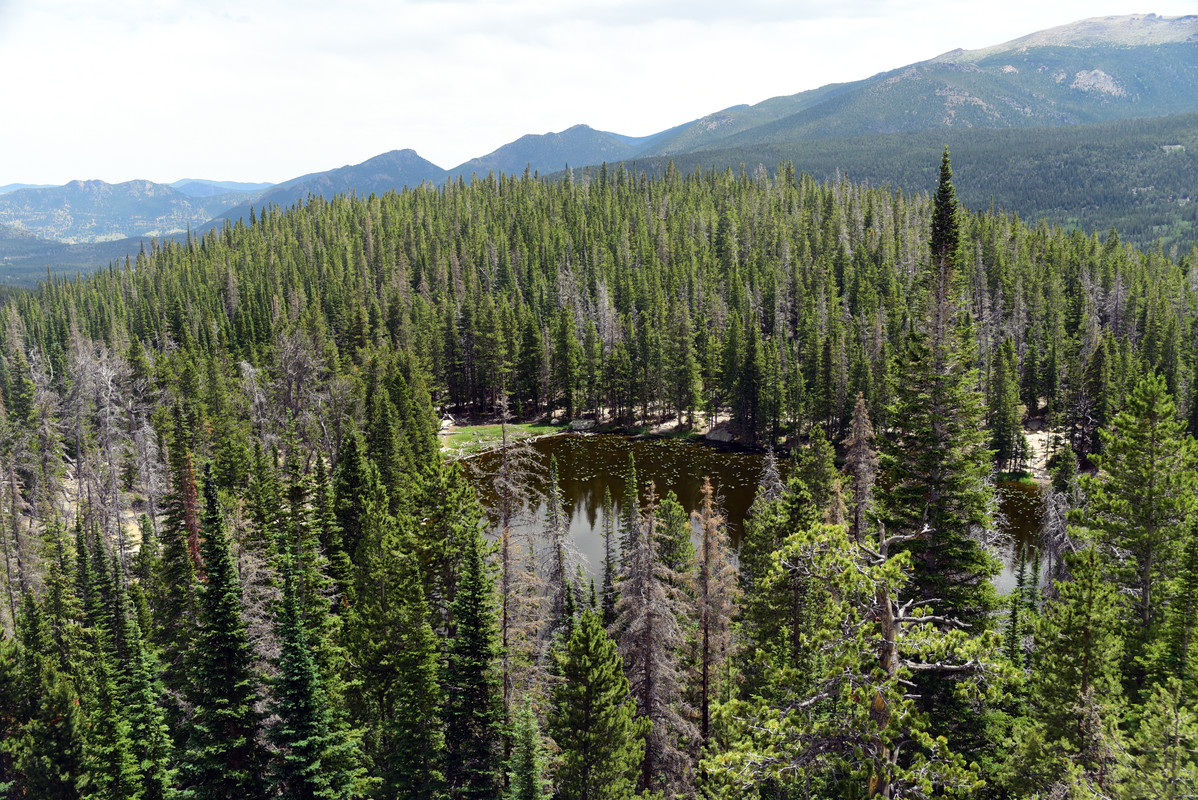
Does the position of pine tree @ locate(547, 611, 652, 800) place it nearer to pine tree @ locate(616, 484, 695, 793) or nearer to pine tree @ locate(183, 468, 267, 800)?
pine tree @ locate(616, 484, 695, 793)

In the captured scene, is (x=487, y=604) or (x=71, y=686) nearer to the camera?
(x=487, y=604)

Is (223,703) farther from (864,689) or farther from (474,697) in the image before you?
(864,689)

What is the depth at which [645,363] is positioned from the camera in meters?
101

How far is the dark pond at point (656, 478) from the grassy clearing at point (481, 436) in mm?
2864

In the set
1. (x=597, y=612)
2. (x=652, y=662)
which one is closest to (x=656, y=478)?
(x=597, y=612)

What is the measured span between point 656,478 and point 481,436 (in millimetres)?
27729

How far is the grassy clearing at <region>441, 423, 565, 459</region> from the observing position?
87.6m

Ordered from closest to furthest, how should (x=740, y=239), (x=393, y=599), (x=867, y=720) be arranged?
(x=867, y=720) < (x=393, y=599) < (x=740, y=239)

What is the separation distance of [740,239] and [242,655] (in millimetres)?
142007

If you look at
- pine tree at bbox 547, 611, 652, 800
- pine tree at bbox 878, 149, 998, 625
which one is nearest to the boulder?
pine tree at bbox 878, 149, 998, 625

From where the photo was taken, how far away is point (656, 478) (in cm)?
7750

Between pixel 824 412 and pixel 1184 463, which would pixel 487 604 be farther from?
pixel 824 412

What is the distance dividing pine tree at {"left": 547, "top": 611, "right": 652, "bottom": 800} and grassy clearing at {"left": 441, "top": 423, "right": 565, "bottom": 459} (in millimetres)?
60647

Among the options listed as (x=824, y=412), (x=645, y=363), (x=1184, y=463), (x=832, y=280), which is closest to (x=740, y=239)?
(x=832, y=280)
